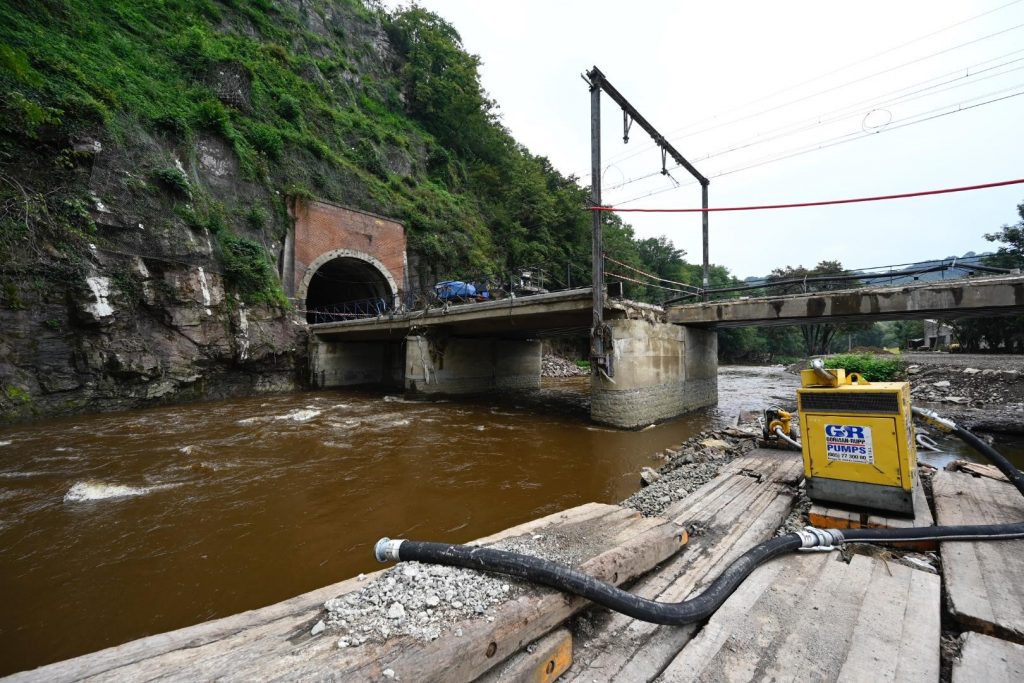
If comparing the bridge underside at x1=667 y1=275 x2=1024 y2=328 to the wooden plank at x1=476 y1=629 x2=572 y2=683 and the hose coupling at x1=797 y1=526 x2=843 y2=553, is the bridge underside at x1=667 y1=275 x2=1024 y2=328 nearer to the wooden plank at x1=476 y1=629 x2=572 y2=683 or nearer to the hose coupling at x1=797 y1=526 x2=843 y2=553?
the hose coupling at x1=797 y1=526 x2=843 y2=553

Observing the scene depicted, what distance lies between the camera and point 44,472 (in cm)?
695

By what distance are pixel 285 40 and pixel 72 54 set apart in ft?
59.3

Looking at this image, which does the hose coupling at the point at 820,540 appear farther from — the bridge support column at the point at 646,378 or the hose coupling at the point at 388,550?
the bridge support column at the point at 646,378

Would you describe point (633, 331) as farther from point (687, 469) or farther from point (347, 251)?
point (347, 251)

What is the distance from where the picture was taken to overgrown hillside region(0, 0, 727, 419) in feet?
38.6

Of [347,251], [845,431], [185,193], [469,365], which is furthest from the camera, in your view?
[347,251]

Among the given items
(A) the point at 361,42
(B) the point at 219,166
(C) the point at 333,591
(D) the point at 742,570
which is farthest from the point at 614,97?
(A) the point at 361,42

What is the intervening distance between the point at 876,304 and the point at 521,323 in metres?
9.86

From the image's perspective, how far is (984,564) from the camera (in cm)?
255

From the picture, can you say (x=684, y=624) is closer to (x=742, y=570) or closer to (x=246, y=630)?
(x=742, y=570)

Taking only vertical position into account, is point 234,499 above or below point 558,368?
below

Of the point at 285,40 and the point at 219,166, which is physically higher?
the point at 285,40

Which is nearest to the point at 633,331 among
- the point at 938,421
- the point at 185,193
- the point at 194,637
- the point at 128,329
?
the point at 938,421

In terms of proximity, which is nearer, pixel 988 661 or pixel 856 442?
pixel 988 661
